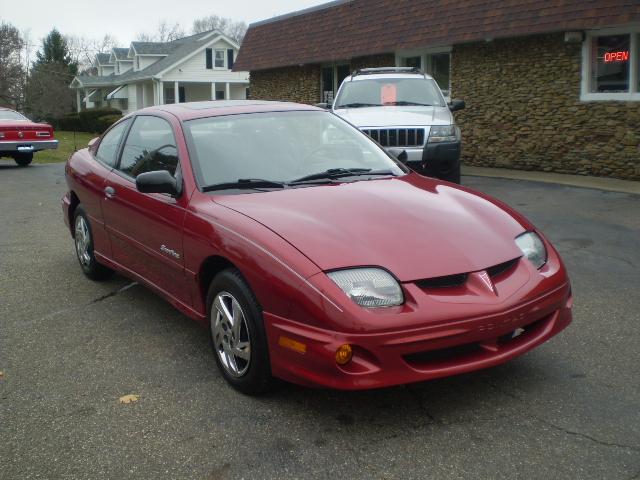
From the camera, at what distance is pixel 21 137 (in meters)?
18.3

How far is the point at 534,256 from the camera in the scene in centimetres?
394

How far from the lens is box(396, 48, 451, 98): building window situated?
1752 cm

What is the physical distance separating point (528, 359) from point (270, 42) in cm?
2106

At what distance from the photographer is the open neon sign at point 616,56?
1322 centimetres

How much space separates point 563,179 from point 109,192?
988 centimetres

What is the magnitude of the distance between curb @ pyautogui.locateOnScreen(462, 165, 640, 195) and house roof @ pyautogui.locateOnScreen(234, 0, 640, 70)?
8.74 ft

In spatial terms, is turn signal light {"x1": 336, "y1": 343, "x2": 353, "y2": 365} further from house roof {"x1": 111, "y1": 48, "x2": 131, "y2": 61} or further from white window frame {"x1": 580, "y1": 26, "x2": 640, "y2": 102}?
house roof {"x1": 111, "y1": 48, "x2": 131, "y2": 61}

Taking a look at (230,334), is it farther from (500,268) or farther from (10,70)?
(10,70)

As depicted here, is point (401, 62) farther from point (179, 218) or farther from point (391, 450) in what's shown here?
point (391, 450)

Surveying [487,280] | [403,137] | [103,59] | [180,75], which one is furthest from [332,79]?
[103,59]

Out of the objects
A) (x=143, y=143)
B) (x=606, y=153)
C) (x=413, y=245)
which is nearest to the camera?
(x=413, y=245)

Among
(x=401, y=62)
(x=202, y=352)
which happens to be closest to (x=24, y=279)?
(x=202, y=352)

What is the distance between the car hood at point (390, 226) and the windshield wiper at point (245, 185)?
0.13 meters

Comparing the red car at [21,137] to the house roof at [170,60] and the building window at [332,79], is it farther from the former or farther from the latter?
the house roof at [170,60]
